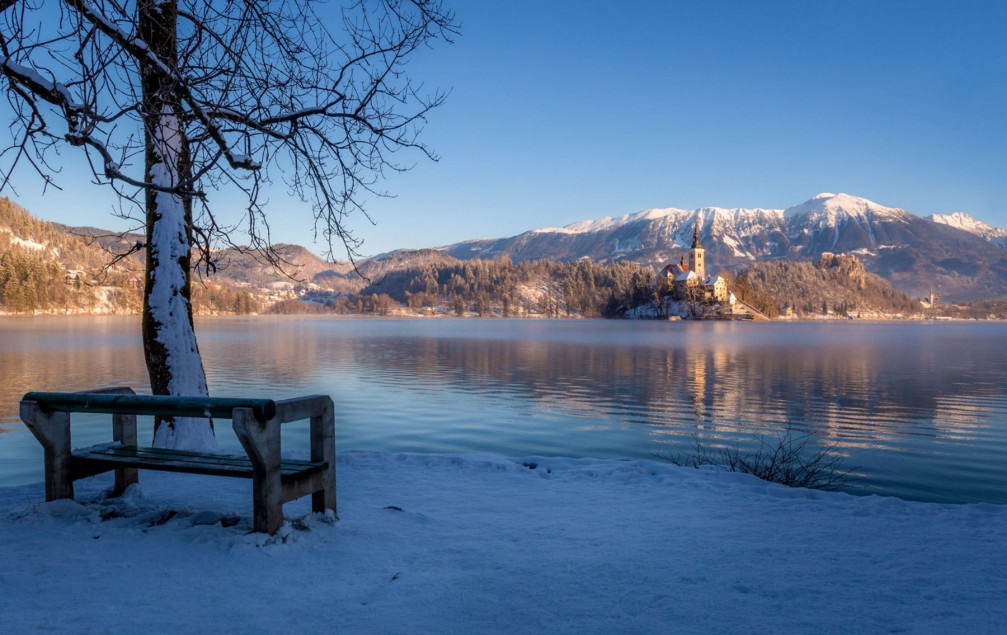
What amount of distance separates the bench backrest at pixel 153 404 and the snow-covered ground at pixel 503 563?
3.49 ft

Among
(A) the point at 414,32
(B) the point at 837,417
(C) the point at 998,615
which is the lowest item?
(B) the point at 837,417

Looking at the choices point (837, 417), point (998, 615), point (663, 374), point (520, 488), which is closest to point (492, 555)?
point (520, 488)

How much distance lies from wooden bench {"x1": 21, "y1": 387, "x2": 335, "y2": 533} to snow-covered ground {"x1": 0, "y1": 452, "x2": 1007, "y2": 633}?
0.29 meters

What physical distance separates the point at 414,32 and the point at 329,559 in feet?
18.8

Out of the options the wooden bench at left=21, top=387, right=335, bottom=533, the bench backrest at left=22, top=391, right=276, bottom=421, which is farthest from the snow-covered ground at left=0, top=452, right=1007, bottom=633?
the bench backrest at left=22, top=391, right=276, bottom=421

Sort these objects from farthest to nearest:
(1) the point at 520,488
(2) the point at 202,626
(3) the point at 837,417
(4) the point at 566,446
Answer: (3) the point at 837,417, (4) the point at 566,446, (1) the point at 520,488, (2) the point at 202,626

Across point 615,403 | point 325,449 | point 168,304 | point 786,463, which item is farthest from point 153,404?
point 615,403

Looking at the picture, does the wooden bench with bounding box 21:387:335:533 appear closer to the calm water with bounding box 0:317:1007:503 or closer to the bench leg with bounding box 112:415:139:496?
the bench leg with bounding box 112:415:139:496

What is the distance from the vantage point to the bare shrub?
32.9ft

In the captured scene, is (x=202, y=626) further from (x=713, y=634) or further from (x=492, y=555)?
(x=713, y=634)

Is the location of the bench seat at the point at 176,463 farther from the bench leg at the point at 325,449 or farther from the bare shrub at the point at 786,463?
the bare shrub at the point at 786,463

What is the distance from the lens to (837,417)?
19328 millimetres

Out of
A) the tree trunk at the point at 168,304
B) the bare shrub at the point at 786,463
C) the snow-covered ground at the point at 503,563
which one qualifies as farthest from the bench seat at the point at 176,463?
the bare shrub at the point at 786,463

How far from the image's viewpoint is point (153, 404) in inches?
215
